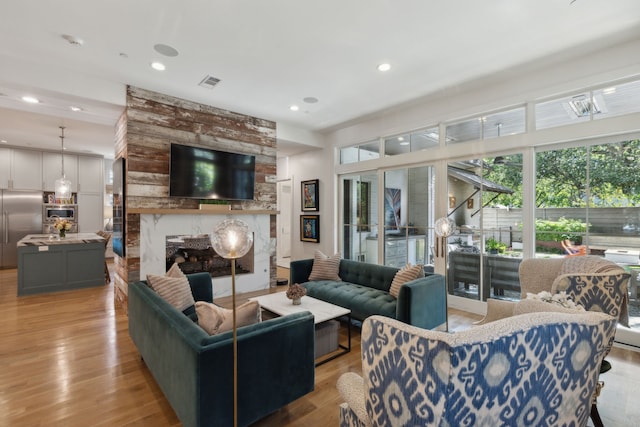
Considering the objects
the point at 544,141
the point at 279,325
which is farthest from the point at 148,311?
the point at 544,141

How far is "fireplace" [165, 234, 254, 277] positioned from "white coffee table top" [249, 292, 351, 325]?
2007 mm

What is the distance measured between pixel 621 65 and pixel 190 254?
6012 mm

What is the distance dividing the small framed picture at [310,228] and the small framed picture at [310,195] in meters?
0.20

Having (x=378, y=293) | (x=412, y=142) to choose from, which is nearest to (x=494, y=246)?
(x=378, y=293)

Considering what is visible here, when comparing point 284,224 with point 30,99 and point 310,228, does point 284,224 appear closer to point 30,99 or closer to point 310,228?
point 310,228

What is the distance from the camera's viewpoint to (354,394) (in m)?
1.36

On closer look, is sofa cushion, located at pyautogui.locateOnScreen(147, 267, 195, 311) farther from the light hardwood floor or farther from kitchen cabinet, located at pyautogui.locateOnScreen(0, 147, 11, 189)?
kitchen cabinet, located at pyautogui.locateOnScreen(0, 147, 11, 189)

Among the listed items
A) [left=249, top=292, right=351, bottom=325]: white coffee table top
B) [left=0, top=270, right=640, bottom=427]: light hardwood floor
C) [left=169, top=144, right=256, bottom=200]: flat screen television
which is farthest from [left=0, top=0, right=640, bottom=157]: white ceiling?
[left=0, top=270, right=640, bottom=427]: light hardwood floor

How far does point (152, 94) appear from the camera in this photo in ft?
14.0

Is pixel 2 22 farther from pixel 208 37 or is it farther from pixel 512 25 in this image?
pixel 512 25

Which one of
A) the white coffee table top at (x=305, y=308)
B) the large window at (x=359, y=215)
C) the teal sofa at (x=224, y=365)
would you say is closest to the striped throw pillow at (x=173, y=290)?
the teal sofa at (x=224, y=365)

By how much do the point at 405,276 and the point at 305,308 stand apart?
48.0 inches

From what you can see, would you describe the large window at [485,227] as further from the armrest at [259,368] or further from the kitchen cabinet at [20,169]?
the kitchen cabinet at [20,169]

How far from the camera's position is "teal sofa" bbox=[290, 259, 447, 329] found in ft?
9.87
